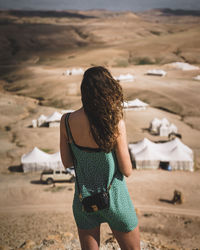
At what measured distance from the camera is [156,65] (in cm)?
7400

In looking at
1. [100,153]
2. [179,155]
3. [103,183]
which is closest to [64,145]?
[100,153]

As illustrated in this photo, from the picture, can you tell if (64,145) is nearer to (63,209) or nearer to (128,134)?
(63,209)

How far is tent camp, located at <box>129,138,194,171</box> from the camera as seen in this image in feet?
72.3

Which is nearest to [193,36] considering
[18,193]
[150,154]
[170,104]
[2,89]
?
[170,104]

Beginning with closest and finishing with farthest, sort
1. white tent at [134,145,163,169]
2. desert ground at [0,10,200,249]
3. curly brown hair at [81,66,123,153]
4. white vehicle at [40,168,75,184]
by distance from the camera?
curly brown hair at [81,66,123,153] < desert ground at [0,10,200,249] < white vehicle at [40,168,75,184] < white tent at [134,145,163,169]

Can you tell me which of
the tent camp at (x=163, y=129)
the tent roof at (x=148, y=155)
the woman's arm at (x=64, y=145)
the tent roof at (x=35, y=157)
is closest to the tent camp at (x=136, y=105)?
the tent camp at (x=163, y=129)

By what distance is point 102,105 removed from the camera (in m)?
2.75

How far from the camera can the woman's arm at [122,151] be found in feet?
9.34

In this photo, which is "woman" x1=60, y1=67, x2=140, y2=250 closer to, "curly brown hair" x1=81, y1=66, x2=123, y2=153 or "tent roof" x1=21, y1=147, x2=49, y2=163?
"curly brown hair" x1=81, y1=66, x2=123, y2=153

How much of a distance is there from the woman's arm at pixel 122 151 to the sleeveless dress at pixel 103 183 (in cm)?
7

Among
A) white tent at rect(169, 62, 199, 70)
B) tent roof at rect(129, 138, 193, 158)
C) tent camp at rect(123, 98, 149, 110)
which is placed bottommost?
tent roof at rect(129, 138, 193, 158)

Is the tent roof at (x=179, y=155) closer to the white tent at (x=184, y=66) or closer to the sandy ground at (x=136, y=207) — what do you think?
the sandy ground at (x=136, y=207)

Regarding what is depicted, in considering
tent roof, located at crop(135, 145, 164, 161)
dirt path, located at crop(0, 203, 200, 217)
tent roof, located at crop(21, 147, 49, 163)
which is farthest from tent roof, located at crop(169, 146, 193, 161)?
tent roof, located at crop(21, 147, 49, 163)

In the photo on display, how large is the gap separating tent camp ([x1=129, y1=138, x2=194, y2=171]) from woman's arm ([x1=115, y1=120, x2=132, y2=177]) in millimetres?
19768
